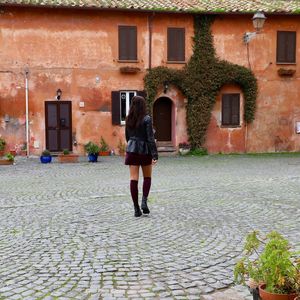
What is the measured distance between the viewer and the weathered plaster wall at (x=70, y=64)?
18625mm

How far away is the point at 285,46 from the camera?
20797 millimetres

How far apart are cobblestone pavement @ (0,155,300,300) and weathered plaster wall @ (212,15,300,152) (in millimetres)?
9872

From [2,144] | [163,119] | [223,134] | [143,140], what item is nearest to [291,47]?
[223,134]

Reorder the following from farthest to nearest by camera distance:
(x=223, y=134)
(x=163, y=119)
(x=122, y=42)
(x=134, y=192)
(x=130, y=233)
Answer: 1. (x=163, y=119)
2. (x=223, y=134)
3. (x=122, y=42)
4. (x=134, y=192)
5. (x=130, y=233)

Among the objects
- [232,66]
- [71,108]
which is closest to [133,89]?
[71,108]

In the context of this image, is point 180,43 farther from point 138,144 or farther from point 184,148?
point 138,144

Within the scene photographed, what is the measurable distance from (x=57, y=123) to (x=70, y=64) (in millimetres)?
2575

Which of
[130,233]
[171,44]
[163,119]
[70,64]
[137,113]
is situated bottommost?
[130,233]

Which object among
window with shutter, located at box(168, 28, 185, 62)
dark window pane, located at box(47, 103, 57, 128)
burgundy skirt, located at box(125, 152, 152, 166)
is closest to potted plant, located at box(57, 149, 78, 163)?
dark window pane, located at box(47, 103, 57, 128)

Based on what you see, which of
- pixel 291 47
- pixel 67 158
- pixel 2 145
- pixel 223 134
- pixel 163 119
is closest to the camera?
pixel 67 158

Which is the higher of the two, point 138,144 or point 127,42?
point 127,42

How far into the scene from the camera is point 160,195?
337 inches

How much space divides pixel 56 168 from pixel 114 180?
13.3 ft

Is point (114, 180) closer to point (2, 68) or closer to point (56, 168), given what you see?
point (56, 168)
